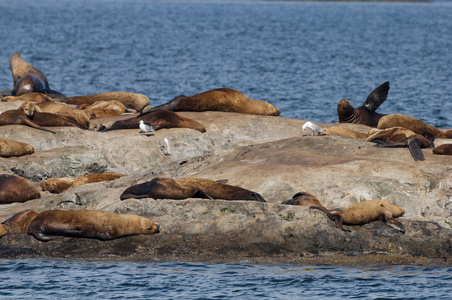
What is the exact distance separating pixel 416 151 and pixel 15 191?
7215 mm

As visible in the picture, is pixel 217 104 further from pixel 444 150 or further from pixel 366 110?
pixel 444 150

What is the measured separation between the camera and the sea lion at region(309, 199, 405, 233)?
11.8 metres

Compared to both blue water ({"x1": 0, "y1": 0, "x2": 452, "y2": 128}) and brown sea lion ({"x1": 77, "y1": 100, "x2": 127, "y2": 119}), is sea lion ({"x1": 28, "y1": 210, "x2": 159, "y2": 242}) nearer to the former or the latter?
brown sea lion ({"x1": 77, "y1": 100, "x2": 127, "y2": 119})

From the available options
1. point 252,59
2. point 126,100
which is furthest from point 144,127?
point 252,59

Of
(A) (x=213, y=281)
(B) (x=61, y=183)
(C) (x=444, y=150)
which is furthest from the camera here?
(C) (x=444, y=150)

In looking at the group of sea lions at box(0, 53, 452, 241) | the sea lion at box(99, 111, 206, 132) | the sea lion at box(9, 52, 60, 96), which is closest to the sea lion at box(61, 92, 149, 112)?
the group of sea lions at box(0, 53, 452, 241)

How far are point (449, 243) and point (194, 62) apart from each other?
3942 cm

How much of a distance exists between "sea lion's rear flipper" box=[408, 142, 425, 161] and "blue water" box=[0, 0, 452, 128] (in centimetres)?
1279

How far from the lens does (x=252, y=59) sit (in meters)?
52.9

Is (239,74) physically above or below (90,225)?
below

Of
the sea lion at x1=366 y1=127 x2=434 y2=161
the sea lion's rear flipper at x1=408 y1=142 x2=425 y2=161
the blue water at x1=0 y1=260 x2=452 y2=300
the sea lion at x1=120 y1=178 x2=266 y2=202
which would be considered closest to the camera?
the blue water at x1=0 y1=260 x2=452 y2=300

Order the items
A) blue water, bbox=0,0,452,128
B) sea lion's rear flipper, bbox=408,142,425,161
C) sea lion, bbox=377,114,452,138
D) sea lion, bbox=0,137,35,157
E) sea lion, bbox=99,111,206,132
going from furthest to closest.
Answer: blue water, bbox=0,0,452,128 < sea lion, bbox=99,111,206,132 < sea lion, bbox=377,114,452,138 < sea lion, bbox=0,137,35,157 < sea lion's rear flipper, bbox=408,142,425,161

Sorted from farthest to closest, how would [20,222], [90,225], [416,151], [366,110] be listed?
[366,110]
[416,151]
[20,222]
[90,225]

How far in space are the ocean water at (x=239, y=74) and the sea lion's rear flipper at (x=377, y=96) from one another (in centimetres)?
790
